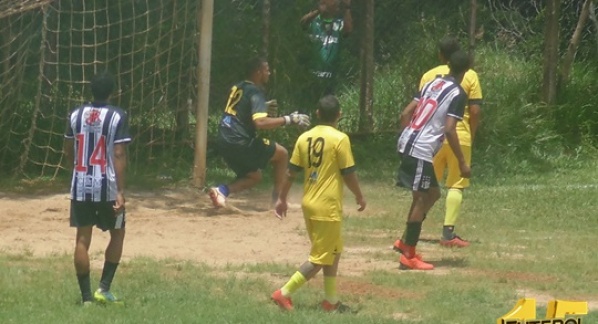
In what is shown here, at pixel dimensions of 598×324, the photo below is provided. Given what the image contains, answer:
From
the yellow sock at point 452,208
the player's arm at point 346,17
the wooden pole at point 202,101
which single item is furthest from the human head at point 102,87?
the player's arm at point 346,17

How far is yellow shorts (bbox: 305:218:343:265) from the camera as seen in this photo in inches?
317

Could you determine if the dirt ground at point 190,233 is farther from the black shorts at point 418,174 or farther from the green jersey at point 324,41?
the green jersey at point 324,41

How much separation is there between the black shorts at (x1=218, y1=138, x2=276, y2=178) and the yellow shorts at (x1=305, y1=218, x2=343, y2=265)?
383 cm

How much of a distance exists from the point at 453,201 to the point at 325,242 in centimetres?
302

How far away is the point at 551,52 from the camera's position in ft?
52.9

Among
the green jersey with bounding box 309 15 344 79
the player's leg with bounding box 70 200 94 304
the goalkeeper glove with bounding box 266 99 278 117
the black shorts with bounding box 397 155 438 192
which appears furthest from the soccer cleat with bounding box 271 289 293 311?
the green jersey with bounding box 309 15 344 79

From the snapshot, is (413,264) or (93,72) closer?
(413,264)

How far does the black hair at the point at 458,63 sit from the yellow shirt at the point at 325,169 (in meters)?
2.08

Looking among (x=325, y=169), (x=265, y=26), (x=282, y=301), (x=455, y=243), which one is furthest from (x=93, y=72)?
(x=282, y=301)

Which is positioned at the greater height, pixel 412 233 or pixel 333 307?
pixel 412 233

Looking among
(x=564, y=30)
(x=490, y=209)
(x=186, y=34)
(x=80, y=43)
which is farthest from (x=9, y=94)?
(x=564, y=30)

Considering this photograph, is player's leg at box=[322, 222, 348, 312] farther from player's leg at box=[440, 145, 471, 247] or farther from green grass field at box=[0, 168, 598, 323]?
player's leg at box=[440, 145, 471, 247]

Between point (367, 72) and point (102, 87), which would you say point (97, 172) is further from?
point (367, 72)

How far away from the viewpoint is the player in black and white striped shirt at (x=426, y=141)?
9695 mm
